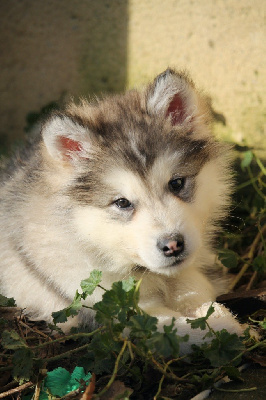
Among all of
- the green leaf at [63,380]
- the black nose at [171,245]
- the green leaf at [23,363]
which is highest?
the black nose at [171,245]

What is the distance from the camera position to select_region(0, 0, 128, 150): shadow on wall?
4371 millimetres

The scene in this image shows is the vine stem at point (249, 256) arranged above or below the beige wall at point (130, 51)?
below

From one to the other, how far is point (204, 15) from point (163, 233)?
217 cm

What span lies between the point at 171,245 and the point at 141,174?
386mm

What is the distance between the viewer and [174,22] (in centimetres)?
409

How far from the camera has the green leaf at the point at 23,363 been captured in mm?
2432

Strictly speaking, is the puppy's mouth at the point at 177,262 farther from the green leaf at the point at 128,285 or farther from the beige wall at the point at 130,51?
the beige wall at the point at 130,51

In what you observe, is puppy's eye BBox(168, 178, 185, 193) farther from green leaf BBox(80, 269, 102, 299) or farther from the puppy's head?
green leaf BBox(80, 269, 102, 299)

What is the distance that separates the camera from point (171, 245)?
8.21 ft

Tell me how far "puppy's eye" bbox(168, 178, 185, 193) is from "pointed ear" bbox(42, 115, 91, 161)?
18.2 inches

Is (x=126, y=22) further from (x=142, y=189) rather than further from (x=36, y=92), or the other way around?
(x=142, y=189)

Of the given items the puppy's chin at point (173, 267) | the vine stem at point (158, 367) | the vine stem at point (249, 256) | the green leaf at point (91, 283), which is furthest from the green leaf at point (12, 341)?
the vine stem at point (249, 256)

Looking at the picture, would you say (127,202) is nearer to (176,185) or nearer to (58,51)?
(176,185)

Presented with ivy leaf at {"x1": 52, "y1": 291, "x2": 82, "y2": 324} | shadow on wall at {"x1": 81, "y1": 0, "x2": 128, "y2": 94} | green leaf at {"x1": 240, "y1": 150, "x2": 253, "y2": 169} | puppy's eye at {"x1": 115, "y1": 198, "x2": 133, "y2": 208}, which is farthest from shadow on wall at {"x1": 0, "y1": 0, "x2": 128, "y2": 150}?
ivy leaf at {"x1": 52, "y1": 291, "x2": 82, "y2": 324}
